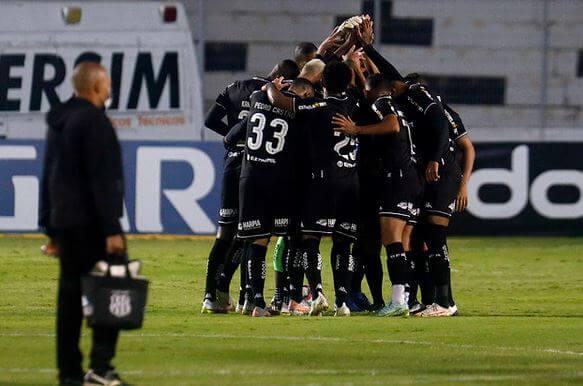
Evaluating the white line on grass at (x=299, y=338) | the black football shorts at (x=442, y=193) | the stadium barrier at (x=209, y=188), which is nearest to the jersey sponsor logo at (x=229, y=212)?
the black football shorts at (x=442, y=193)

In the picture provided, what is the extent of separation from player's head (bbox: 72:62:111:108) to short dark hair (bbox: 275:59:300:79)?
16.2 feet

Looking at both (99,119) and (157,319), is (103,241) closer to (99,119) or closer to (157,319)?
(99,119)

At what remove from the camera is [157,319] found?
13969 mm

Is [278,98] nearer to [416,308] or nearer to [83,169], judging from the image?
[416,308]

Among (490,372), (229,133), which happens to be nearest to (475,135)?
(229,133)

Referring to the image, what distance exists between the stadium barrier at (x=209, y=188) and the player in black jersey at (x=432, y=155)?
31.6 ft

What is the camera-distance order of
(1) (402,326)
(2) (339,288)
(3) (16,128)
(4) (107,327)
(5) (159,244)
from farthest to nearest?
(3) (16,128) → (5) (159,244) → (2) (339,288) → (1) (402,326) → (4) (107,327)

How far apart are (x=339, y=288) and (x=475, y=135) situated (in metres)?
16.2

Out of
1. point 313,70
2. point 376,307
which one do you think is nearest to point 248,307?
point 376,307

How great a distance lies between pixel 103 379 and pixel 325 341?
305 cm

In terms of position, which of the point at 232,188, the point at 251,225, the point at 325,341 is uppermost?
the point at 232,188

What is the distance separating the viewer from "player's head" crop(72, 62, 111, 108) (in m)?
9.60

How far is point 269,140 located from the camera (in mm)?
14125

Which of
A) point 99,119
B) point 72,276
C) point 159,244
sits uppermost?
point 99,119
